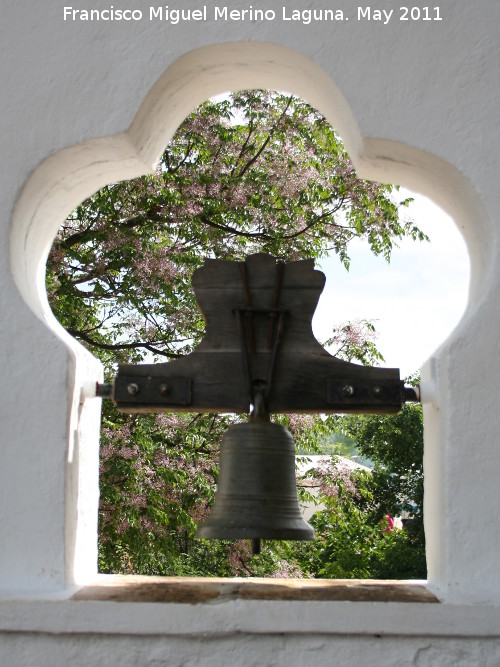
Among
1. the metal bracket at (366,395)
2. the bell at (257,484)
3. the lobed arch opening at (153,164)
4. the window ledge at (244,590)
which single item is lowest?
the window ledge at (244,590)

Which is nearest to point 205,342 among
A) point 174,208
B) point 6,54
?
point 6,54

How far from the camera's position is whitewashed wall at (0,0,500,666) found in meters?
2.07

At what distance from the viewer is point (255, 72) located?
8.40ft

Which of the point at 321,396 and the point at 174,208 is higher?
the point at 174,208

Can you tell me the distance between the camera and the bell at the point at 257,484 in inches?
92.8

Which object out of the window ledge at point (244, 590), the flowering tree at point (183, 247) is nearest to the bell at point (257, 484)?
the window ledge at point (244, 590)

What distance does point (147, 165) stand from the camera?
263cm

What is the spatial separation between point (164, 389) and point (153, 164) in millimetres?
747

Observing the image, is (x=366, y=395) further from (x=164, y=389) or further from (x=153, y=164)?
(x=153, y=164)

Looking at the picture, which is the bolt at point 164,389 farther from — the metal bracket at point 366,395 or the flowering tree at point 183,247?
the flowering tree at point 183,247

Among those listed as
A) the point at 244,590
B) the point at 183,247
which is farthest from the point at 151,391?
the point at 183,247

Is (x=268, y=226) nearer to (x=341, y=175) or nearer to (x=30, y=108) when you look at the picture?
(x=341, y=175)

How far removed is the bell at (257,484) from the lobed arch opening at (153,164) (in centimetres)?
39

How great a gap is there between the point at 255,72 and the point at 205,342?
0.82 meters
